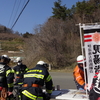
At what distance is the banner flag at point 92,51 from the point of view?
4406 mm

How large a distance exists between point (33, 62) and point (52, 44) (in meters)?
3.31

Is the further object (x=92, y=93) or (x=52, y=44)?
(x=52, y=44)

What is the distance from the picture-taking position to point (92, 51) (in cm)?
443

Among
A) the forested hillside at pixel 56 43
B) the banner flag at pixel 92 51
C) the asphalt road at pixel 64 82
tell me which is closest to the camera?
the banner flag at pixel 92 51

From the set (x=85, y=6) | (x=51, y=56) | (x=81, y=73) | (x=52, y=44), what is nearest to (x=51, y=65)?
(x=51, y=56)

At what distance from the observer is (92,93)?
4266 millimetres

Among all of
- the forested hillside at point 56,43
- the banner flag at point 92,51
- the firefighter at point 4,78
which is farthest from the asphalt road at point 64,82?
the forested hillside at point 56,43

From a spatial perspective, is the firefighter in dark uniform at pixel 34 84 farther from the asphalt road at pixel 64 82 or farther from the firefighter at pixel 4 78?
the asphalt road at pixel 64 82

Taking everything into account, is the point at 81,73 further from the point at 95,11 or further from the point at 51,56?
the point at 95,11

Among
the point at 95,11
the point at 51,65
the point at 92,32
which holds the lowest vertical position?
the point at 51,65

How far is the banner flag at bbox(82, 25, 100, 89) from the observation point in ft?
14.5

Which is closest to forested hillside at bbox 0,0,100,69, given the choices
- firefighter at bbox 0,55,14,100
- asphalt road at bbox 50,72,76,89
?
asphalt road at bbox 50,72,76,89

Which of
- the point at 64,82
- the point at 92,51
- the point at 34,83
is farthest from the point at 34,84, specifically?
the point at 64,82

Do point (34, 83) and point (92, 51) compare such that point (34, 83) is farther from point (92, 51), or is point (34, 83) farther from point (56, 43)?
point (56, 43)
